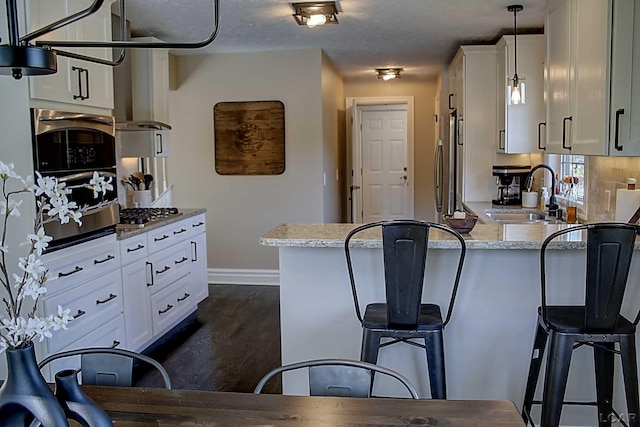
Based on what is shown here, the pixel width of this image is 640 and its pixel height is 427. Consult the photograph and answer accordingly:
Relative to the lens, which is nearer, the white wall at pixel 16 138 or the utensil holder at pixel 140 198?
the white wall at pixel 16 138

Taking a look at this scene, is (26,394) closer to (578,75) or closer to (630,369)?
(630,369)

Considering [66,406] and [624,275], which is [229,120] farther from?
[66,406]

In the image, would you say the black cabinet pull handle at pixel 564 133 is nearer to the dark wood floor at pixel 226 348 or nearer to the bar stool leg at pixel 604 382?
the bar stool leg at pixel 604 382

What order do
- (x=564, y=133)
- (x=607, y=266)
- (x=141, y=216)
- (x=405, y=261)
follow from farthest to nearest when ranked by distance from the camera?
1. (x=141, y=216)
2. (x=564, y=133)
3. (x=405, y=261)
4. (x=607, y=266)

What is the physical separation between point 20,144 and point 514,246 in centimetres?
230

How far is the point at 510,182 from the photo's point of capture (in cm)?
497

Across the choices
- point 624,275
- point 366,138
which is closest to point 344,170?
point 366,138

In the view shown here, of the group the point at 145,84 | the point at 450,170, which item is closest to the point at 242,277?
the point at 145,84

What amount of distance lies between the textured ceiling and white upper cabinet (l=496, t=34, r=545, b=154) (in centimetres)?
19

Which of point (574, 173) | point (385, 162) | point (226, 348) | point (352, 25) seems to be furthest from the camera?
point (385, 162)

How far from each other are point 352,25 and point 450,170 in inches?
79.7

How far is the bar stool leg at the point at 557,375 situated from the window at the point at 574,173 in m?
2.03

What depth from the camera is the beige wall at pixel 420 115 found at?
8312 mm

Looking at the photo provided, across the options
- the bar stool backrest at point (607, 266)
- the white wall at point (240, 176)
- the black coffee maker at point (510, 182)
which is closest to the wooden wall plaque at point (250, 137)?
the white wall at point (240, 176)
